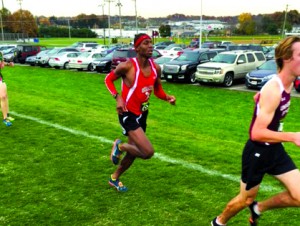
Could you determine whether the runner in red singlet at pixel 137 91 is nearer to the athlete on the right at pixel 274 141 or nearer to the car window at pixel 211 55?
the athlete on the right at pixel 274 141

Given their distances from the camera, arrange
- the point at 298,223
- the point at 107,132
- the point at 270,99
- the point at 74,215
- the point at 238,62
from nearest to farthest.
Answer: the point at 270,99, the point at 298,223, the point at 74,215, the point at 107,132, the point at 238,62

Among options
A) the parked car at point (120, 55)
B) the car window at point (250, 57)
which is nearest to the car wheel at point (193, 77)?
the car window at point (250, 57)

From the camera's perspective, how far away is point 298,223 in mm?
4016

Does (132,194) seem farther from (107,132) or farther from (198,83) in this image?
(198,83)

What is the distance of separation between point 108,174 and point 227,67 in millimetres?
14448

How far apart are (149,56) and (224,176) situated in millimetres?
2207

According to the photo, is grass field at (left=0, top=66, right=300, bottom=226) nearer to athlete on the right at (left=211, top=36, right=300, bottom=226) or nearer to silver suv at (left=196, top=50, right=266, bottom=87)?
athlete on the right at (left=211, top=36, right=300, bottom=226)

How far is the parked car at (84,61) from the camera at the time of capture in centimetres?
2762

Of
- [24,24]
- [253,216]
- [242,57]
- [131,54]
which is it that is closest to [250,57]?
[242,57]

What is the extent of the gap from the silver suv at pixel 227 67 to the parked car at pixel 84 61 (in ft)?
36.3

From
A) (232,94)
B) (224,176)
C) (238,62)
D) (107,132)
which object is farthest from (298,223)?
(238,62)

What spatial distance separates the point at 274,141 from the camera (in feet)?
9.74

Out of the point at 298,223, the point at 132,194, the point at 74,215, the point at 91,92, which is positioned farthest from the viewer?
the point at 91,92

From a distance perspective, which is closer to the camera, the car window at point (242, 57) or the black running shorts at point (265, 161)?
the black running shorts at point (265, 161)
